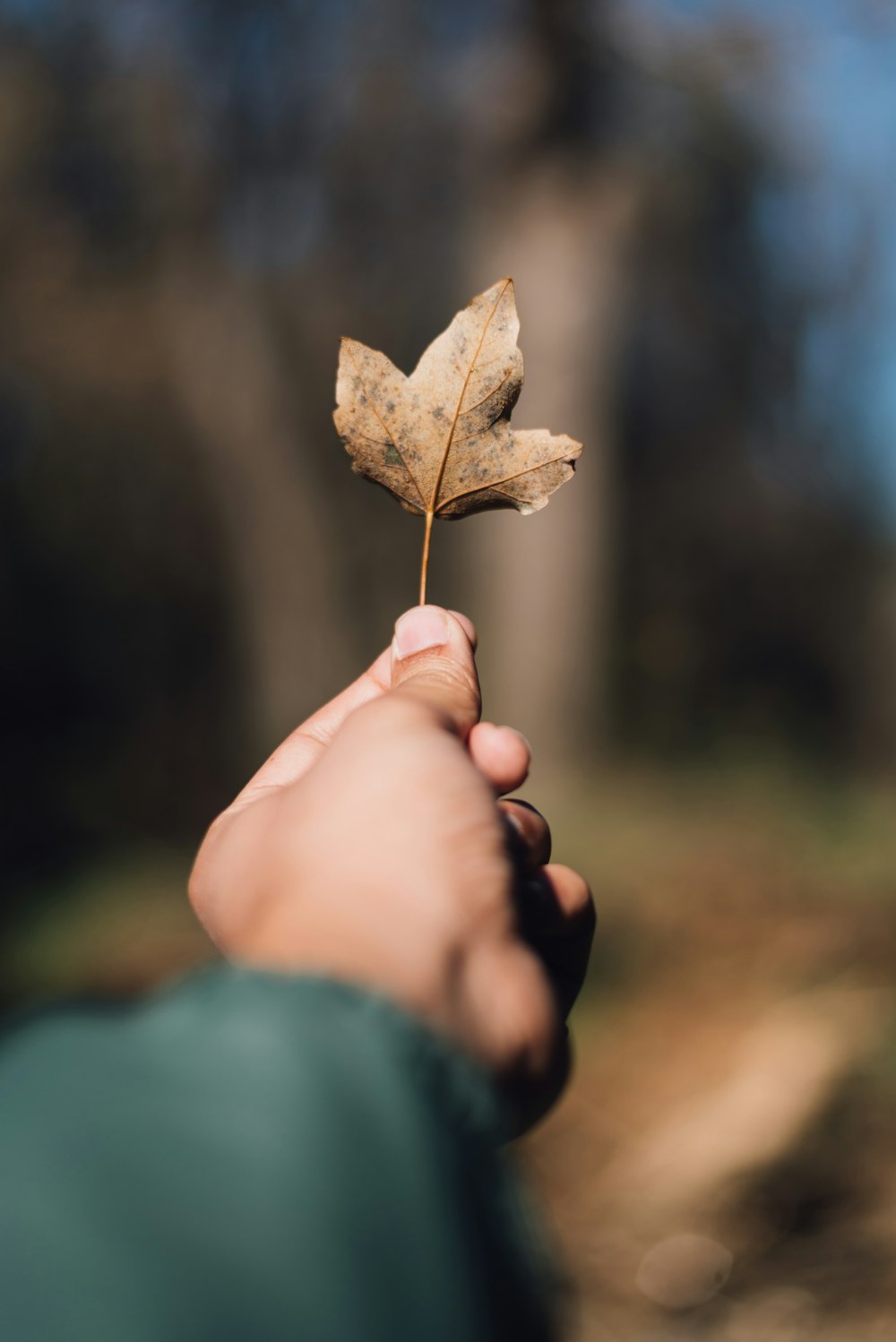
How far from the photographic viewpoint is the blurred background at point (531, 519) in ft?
11.2

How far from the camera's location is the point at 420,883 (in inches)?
32.6

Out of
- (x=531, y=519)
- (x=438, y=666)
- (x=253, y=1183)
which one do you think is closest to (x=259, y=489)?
(x=531, y=519)

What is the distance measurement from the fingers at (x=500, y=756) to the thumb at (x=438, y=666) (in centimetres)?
2

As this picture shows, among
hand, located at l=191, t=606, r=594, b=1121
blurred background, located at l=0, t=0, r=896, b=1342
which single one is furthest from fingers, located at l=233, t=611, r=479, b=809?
blurred background, located at l=0, t=0, r=896, b=1342

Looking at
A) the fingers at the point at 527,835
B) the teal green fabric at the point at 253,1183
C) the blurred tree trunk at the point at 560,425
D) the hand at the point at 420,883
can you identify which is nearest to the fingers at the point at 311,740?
the hand at the point at 420,883

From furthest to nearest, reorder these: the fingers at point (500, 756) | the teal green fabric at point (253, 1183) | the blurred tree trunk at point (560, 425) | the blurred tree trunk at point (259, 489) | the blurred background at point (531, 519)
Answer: the blurred tree trunk at point (259, 489) < the blurred tree trunk at point (560, 425) < the blurred background at point (531, 519) < the fingers at point (500, 756) < the teal green fabric at point (253, 1183)

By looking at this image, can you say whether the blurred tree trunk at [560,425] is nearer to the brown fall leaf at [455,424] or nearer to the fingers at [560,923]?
the brown fall leaf at [455,424]

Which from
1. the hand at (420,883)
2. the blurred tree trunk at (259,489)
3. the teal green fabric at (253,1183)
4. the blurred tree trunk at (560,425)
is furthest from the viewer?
the blurred tree trunk at (259,489)

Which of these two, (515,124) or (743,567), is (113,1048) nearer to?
(515,124)

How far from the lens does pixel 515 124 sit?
5.14 meters

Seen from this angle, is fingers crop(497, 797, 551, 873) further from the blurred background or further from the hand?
the blurred background

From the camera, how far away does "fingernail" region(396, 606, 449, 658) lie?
1188mm

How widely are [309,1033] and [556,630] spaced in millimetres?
4864

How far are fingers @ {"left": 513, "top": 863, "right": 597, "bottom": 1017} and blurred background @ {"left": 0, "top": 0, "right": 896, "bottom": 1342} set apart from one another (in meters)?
1.60
